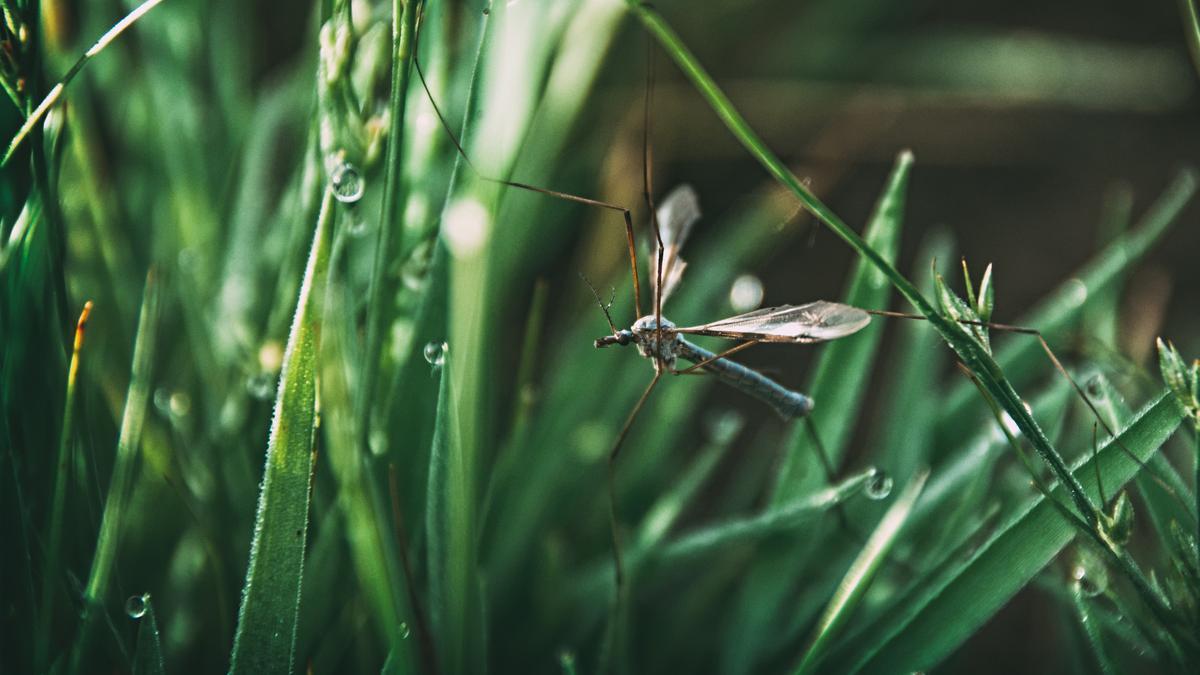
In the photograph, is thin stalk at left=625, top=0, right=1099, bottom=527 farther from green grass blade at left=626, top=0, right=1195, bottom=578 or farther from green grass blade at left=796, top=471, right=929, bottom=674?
green grass blade at left=796, top=471, right=929, bottom=674

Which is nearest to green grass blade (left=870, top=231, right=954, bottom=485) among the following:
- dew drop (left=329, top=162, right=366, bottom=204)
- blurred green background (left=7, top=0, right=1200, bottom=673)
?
blurred green background (left=7, top=0, right=1200, bottom=673)

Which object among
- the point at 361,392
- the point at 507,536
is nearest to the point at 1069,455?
the point at 507,536

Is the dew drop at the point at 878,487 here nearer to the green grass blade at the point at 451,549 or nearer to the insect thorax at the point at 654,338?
the insect thorax at the point at 654,338

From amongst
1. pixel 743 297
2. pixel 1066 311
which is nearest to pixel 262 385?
pixel 743 297

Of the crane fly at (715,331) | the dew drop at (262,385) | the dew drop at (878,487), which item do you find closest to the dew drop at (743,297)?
the crane fly at (715,331)

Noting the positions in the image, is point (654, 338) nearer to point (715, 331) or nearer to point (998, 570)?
point (715, 331)

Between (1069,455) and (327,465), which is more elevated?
(327,465)

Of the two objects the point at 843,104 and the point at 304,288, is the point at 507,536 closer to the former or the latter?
the point at 304,288

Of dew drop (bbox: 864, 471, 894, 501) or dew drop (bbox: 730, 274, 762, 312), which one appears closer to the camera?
dew drop (bbox: 864, 471, 894, 501)
